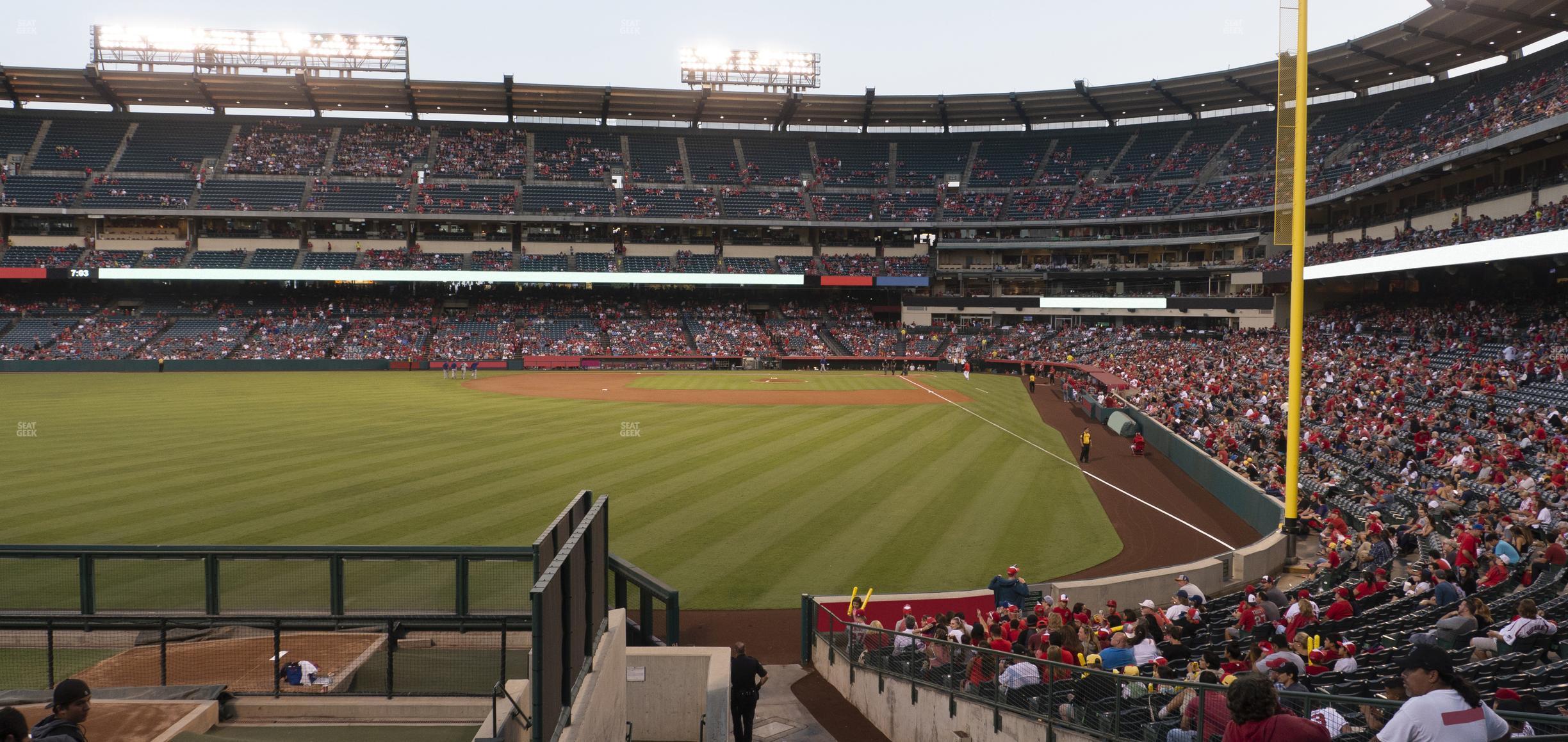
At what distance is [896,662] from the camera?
32.3 feet

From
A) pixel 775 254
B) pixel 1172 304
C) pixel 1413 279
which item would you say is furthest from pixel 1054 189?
pixel 1413 279

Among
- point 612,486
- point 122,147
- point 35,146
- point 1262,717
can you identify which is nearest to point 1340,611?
point 1262,717

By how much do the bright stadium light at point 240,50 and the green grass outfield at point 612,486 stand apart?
41990mm

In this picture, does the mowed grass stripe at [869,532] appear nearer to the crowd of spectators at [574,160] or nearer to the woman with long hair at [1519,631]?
the woman with long hair at [1519,631]

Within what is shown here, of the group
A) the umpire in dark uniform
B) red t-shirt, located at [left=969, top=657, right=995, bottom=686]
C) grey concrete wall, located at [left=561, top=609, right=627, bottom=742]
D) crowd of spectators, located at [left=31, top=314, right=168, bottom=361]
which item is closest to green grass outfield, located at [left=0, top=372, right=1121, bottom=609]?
the umpire in dark uniform

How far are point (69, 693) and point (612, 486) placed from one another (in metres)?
15.8

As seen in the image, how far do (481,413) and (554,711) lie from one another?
30630 millimetres

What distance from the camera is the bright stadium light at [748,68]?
74.4 meters

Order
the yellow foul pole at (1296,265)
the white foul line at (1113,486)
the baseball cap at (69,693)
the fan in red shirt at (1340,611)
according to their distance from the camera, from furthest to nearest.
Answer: the white foul line at (1113,486) → the yellow foul pole at (1296,265) → the fan in red shirt at (1340,611) → the baseball cap at (69,693)

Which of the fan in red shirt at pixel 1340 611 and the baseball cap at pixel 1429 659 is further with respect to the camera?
the fan in red shirt at pixel 1340 611

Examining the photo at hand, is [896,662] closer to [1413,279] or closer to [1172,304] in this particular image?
[1413,279]

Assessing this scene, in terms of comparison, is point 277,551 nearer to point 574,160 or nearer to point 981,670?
point 981,670

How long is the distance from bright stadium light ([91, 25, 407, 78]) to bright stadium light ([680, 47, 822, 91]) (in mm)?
23367

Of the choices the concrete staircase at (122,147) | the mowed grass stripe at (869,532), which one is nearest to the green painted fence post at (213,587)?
the mowed grass stripe at (869,532)
